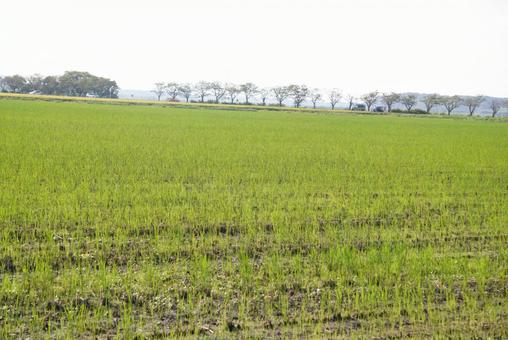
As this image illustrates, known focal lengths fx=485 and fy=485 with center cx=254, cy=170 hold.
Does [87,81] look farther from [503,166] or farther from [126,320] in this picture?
[126,320]

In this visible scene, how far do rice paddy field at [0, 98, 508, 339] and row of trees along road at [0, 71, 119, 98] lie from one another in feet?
329

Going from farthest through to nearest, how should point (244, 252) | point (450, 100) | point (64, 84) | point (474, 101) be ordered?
point (474, 101)
point (450, 100)
point (64, 84)
point (244, 252)

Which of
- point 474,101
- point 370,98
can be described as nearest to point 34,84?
point 370,98

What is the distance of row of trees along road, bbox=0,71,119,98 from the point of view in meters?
106

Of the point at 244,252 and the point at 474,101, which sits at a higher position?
the point at 474,101

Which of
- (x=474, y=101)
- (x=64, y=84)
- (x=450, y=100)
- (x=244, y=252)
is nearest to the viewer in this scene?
(x=244, y=252)

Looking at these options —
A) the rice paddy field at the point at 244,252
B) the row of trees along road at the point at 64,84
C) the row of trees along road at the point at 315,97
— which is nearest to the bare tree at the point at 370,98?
the row of trees along road at the point at 315,97

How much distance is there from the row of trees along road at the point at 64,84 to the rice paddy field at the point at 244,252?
329 ft


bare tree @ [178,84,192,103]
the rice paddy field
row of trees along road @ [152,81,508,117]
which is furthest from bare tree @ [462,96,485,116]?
the rice paddy field

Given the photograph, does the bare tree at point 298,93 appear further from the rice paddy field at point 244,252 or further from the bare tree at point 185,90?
the rice paddy field at point 244,252

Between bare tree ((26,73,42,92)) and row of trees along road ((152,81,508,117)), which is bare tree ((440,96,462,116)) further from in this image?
bare tree ((26,73,42,92))

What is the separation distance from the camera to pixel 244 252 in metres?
6.34

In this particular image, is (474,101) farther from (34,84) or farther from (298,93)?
(34,84)

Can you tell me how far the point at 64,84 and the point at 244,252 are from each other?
110 metres
